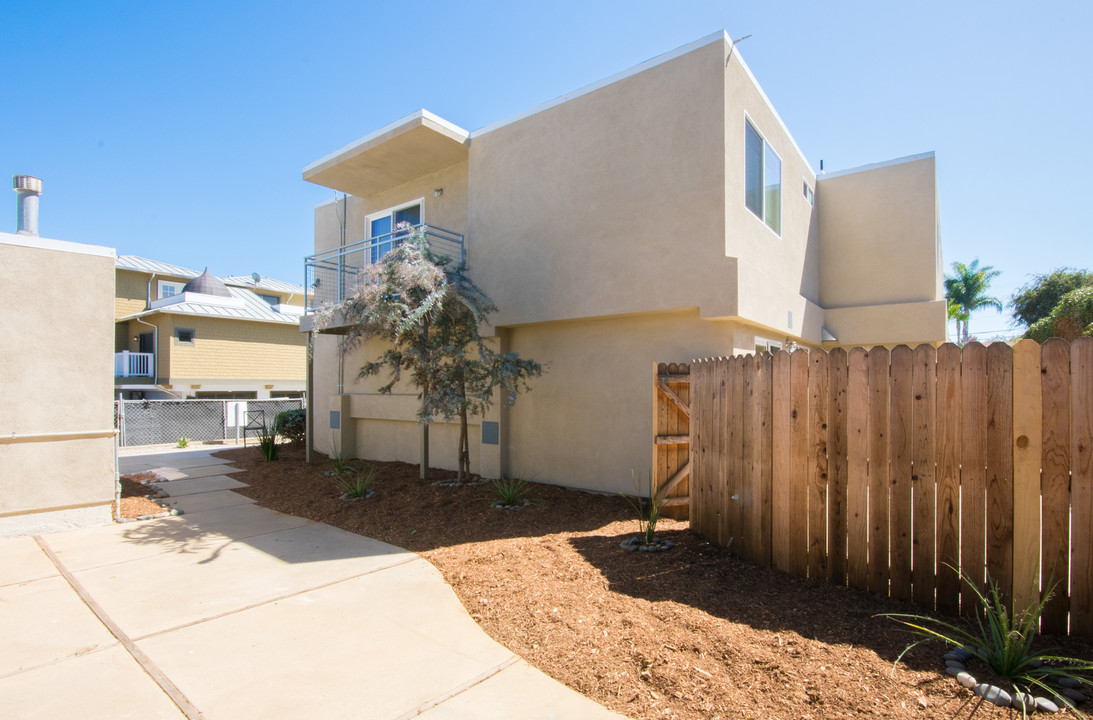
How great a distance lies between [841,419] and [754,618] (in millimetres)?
1654

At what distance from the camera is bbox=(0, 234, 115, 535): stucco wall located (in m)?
6.43

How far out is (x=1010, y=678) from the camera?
2.84 meters

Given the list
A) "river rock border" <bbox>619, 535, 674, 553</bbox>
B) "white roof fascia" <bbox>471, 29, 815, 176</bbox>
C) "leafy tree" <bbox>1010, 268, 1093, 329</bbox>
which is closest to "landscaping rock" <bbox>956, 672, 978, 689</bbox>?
"river rock border" <bbox>619, 535, 674, 553</bbox>

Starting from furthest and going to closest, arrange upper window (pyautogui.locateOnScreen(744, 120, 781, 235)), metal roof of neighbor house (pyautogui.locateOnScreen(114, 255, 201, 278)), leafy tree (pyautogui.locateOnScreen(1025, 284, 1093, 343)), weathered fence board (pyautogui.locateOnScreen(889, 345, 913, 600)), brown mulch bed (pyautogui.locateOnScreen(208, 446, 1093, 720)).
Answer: metal roof of neighbor house (pyautogui.locateOnScreen(114, 255, 201, 278))
leafy tree (pyautogui.locateOnScreen(1025, 284, 1093, 343))
upper window (pyautogui.locateOnScreen(744, 120, 781, 235))
weathered fence board (pyautogui.locateOnScreen(889, 345, 913, 600))
brown mulch bed (pyautogui.locateOnScreen(208, 446, 1093, 720))

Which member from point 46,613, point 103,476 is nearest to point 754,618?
point 46,613

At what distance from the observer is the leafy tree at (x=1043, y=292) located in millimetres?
29469

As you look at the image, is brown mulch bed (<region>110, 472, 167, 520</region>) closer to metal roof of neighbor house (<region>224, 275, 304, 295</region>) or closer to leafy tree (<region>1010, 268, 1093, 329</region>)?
metal roof of neighbor house (<region>224, 275, 304, 295</region>)

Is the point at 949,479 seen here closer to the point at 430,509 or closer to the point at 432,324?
the point at 430,509

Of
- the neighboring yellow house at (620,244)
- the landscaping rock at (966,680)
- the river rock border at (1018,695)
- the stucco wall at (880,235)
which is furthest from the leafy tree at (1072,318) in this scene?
the landscaping rock at (966,680)

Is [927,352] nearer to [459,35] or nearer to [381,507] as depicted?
[381,507]

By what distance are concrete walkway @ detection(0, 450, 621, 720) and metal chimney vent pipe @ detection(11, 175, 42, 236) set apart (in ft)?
14.0

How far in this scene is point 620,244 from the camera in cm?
849

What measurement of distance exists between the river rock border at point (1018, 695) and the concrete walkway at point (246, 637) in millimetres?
1923

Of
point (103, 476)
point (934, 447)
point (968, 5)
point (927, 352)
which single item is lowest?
point (103, 476)
